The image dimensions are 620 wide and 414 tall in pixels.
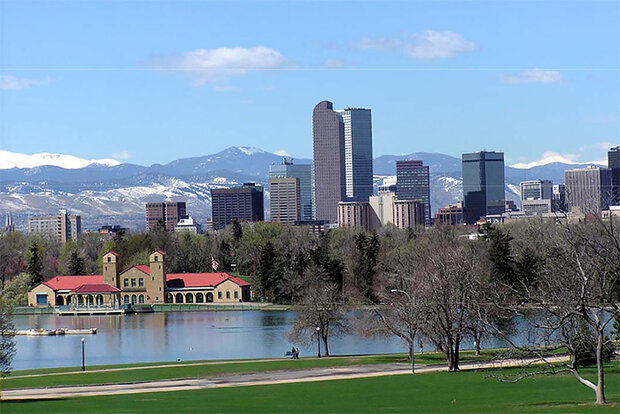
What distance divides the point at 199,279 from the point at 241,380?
82630 millimetres

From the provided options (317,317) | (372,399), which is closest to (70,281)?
(317,317)

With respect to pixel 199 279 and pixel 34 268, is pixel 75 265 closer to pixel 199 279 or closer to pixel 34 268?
pixel 34 268

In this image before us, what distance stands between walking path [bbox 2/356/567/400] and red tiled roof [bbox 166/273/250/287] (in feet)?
248

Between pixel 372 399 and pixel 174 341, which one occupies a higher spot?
pixel 372 399

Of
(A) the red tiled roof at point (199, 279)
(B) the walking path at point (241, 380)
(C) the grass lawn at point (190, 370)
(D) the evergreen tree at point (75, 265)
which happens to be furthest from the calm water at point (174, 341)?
(D) the evergreen tree at point (75, 265)

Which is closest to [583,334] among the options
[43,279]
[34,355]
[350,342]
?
[350,342]

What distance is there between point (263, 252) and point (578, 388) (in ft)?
278

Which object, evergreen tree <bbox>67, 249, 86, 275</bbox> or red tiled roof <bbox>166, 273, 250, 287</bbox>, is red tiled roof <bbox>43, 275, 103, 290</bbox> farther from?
red tiled roof <bbox>166, 273, 250, 287</bbox>

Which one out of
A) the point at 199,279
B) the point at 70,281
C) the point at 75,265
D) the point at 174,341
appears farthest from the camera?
the point at 75,265

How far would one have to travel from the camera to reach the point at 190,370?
49188mm

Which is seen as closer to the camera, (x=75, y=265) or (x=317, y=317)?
(x=317, y=317)

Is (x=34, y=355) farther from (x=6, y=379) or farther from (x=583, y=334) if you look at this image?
(x=583, y=334)

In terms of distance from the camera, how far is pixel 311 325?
6091 cm

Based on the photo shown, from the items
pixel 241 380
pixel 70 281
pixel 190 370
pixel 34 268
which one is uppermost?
pixel 34 268
